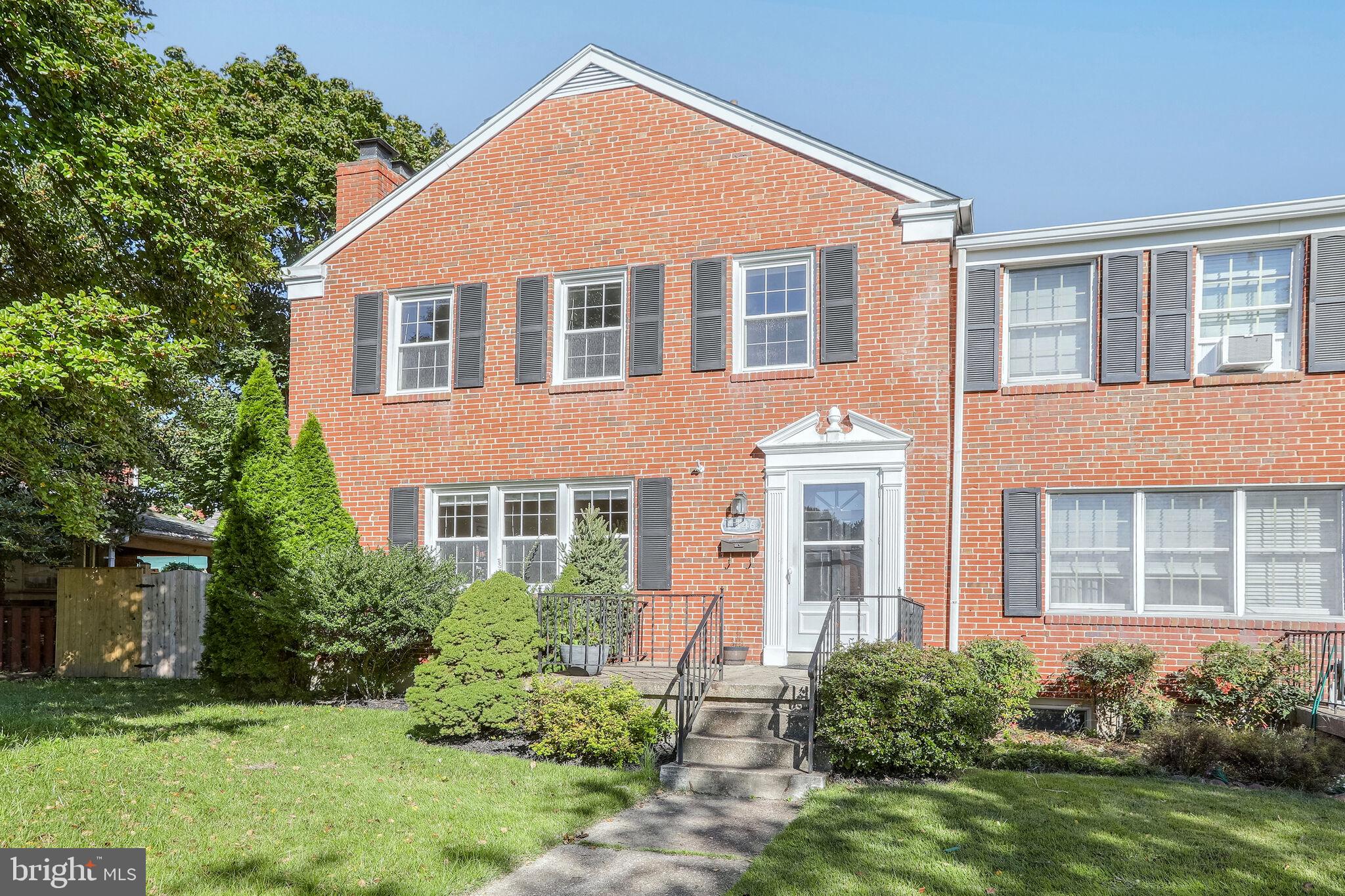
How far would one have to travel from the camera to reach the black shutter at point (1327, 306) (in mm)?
9555

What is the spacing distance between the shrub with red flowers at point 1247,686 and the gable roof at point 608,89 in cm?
556

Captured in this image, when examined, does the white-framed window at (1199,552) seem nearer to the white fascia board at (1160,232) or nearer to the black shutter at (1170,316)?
the black shutter at (1170,316)

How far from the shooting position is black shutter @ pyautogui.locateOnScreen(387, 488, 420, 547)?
12586 mm

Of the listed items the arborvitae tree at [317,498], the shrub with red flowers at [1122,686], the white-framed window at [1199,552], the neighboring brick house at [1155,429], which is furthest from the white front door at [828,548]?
the arborvitae tree at [317,498]

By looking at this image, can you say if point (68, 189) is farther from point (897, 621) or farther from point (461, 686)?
point (897, 621)

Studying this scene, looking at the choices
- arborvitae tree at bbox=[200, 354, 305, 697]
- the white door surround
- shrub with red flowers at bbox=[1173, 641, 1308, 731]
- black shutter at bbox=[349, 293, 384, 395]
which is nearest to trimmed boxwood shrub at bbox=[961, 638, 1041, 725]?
the white door surround

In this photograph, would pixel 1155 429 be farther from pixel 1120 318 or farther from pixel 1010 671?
pixel 1010 671

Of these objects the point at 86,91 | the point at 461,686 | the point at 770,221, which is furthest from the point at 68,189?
the point at 770,221

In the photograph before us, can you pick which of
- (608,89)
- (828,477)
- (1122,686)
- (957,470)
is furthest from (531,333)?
(1122,686)

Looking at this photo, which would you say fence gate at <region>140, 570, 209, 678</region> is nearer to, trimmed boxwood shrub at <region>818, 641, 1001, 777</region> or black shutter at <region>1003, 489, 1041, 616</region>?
trimmed boxwood shrub at <region>818, 641, 1001, 777</region>

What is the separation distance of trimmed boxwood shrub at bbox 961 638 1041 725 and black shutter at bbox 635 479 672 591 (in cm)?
352

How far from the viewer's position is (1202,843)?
5852mm

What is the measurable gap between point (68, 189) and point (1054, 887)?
9703 millimetres

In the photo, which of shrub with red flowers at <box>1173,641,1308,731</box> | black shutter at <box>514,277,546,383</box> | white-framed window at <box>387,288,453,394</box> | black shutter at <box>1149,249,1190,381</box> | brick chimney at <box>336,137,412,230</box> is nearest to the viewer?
shrub with red flowers at <box>1173,641,1308,731</box>
